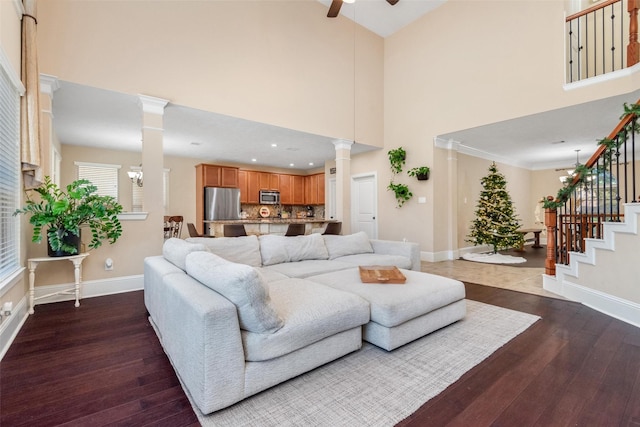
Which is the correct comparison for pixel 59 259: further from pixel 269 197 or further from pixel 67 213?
pixel 269 197

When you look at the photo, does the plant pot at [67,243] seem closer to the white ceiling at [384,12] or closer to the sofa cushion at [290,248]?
the sofa cushion at [290,248]

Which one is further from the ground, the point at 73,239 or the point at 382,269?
the point at 73,239

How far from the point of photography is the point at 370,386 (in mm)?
1724

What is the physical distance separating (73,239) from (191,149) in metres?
4.40

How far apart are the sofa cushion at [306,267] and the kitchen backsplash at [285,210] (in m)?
6.19

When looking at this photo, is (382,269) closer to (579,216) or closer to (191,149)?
(579,216)

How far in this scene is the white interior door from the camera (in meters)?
7.28

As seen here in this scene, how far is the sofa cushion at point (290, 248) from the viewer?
345 cm

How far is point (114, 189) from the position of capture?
24.0 feet

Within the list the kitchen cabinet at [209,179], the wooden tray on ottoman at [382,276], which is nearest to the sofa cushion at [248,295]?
the wooden tray on ottoman at [382,276]

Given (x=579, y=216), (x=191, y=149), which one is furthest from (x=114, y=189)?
(x=579, y=216)

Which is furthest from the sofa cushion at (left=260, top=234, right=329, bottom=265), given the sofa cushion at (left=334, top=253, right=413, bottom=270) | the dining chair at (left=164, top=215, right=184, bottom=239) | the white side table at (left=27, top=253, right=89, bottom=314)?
the dining chair at (left=164, top=215, right=184, bottom=239)

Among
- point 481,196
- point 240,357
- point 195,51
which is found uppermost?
point 195,51

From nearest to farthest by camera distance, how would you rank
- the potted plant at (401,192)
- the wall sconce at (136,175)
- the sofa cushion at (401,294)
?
the sofa cushion at (401,294) < the potted plant at (401,192) < the wall sconce at (136,175)
